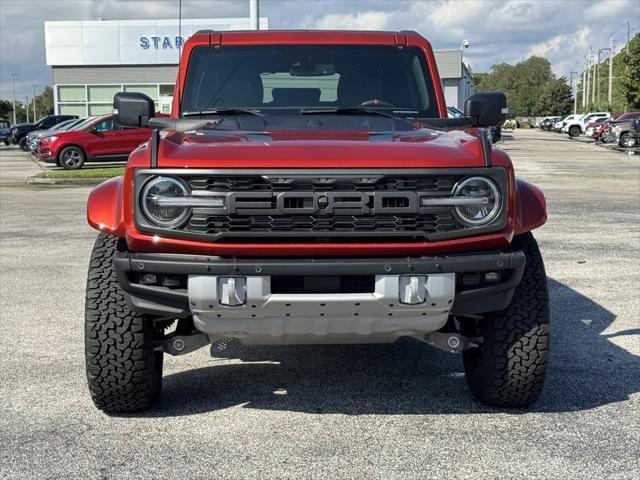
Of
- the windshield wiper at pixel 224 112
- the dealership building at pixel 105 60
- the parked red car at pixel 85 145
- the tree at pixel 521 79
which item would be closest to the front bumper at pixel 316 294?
the windshield wiper at pixel 224 112

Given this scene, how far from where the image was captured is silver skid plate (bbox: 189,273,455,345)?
146 inches

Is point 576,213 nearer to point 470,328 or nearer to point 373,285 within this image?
point 470,328

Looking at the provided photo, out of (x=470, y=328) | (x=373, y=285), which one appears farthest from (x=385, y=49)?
(x=373, y=285)

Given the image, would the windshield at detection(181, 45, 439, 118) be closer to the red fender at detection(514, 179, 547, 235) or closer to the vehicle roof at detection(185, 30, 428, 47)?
the vehicle roof at detection(185, 30, 428, 47)

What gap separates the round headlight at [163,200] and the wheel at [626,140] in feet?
120

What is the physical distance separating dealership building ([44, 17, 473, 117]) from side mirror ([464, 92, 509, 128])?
4693 cm

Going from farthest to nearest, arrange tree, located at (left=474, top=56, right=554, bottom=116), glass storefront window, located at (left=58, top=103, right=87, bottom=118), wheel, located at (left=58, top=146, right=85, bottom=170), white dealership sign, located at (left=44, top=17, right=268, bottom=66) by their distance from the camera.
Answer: tree, located at (left=474, top=56, right=554, bottom=116), glass storefront window, located at (left=58, top=103, right=87, bottom=118), white dealership sign, located at (left=44, top=17, right=268, bottom=66), wheel, located at (left=58, top=146, right=85, bottom=170)

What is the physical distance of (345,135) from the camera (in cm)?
429

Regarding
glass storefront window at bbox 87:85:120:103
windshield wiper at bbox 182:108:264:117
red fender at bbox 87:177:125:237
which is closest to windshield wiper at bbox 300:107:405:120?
windshield wiper at bbox 182:108:264:117

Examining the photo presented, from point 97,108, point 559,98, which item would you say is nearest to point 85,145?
point 97,108

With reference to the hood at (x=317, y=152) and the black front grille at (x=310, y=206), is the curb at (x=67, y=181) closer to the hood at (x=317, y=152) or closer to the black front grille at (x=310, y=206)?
the hood at (x=317, y=152)

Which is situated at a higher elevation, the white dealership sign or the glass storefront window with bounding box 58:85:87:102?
the white dealership sign

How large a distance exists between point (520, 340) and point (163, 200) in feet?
5.86

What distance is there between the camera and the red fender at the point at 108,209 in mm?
4023
